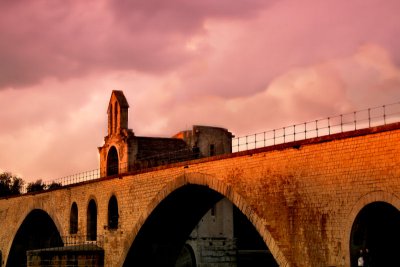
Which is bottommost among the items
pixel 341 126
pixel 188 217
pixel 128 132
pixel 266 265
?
pixel 266 265

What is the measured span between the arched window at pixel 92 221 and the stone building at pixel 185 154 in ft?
9.46

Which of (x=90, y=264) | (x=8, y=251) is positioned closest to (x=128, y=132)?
(x=90, y=264)

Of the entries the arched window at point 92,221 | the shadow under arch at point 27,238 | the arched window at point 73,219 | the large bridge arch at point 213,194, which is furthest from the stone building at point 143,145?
the shadow under arch at point 27,238

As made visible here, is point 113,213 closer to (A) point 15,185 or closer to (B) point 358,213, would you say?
(B) point 358,213

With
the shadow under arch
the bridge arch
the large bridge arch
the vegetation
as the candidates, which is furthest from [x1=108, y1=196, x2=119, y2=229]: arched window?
the vegetation

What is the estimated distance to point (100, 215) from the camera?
36281mm

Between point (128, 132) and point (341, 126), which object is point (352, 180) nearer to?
point (341, 126)

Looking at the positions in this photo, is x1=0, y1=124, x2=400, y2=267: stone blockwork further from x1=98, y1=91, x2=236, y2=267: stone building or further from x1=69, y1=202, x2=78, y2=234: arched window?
x1=69, y1=202, x2=78, y2=234: arched window

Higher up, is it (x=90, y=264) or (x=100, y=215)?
(x=100, y=215)

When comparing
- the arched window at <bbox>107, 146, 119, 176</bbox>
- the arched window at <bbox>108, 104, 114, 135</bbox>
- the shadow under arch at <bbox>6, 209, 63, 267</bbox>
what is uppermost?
the arched window at <bbox>108, 104, 114, 135</bbox>

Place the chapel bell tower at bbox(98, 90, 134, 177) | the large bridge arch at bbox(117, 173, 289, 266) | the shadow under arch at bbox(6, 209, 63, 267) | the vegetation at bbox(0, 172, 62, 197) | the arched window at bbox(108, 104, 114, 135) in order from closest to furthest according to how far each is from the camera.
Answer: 1. the large bridge arch at bbox(117, 173, 289, 266)
2. the chapel bell tower at bbox(98, 90, 134, 177)
3. the arched window at bbox(108, 104, 114, 135)
4. the shadow under arch at bbox(6, 209, 63, 267)
5. the vegetation at bbox(0, 172, 62, 197)

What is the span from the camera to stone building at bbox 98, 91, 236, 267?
40.2 metres

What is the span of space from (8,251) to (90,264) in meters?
18.0

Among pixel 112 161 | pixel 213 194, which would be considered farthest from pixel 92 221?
pixel 213 194
